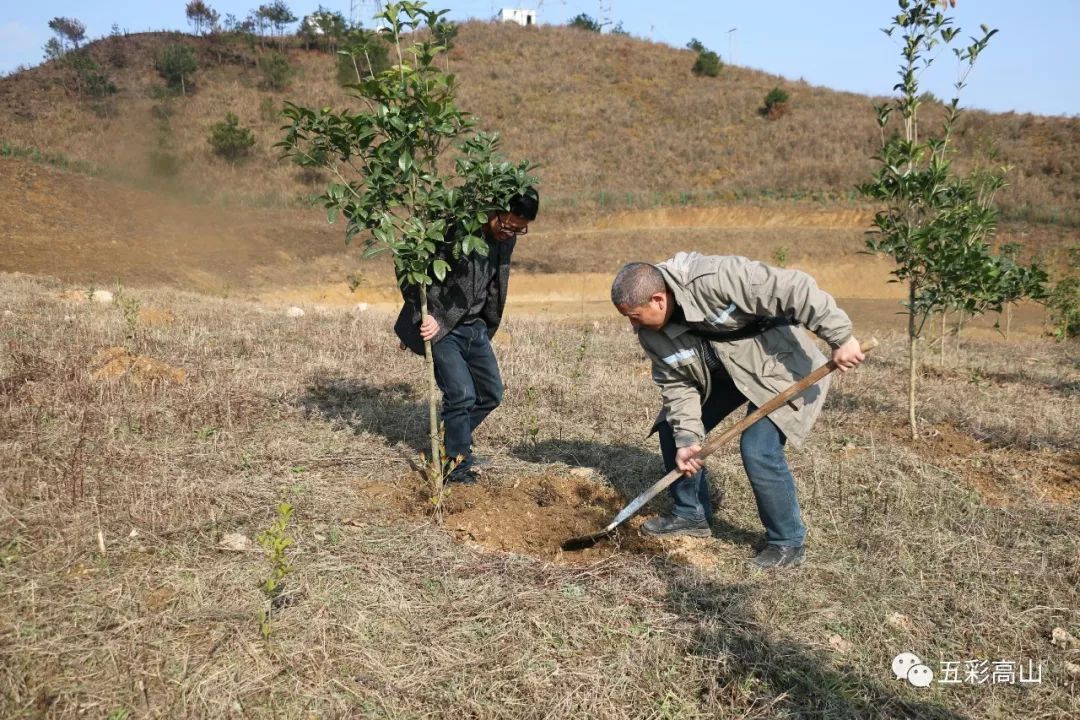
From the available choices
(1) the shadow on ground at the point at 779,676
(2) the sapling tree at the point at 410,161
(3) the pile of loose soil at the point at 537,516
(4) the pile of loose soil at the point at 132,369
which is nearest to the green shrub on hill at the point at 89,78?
(4) the pile of loose soil at the point at 132,369

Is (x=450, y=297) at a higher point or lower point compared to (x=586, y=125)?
lower

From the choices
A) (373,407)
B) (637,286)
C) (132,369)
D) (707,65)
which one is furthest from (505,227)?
(707,65)

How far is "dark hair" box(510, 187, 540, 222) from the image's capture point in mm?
3795

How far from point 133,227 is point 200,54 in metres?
20.2

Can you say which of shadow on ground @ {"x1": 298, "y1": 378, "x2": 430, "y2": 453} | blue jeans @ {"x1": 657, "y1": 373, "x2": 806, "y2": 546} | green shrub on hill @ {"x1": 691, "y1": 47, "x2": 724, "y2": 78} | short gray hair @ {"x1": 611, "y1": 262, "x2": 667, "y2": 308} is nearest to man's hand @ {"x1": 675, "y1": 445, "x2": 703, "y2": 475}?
blue jeans @ {"x1": 657, "y1": 373, "x2": 806, "y2": 546}

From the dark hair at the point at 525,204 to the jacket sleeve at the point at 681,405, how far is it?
3.32 feet

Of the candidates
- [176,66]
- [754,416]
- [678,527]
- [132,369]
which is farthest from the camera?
[176,66]

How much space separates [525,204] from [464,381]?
1.09m

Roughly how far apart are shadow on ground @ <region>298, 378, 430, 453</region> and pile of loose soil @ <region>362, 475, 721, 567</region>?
2.58 feet

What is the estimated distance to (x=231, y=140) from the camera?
84.3 ft

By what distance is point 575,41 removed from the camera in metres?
39.9

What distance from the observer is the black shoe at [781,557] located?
3.54 metres

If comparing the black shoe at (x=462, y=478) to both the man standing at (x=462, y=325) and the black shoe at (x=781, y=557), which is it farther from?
the black shoe at (x=781, y=557)

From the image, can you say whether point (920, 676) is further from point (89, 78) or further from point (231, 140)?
point (89, 78)
